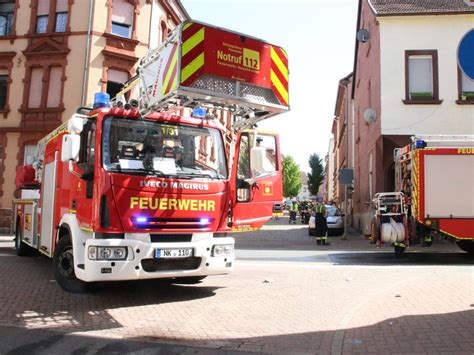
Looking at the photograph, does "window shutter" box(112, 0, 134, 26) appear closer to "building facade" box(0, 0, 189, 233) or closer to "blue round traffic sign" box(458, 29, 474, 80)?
"building facade" box(0, 0, 189, 233)

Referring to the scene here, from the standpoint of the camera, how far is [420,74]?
58.4 ft

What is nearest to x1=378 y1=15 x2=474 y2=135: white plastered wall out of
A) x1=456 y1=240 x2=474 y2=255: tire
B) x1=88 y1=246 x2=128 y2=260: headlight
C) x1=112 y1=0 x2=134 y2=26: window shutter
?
x1=456 y1=240 x2=474 y2=255: tire

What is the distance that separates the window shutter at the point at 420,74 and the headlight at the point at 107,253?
14714 mm

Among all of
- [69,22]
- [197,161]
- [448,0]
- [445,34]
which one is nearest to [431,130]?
[445,34]

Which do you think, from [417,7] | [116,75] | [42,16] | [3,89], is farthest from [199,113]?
[3,89]

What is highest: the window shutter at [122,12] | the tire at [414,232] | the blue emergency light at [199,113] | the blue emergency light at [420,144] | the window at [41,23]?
the window shutter at [122,12]

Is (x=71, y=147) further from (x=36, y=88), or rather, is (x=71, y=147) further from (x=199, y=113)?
(x=36, y=88)

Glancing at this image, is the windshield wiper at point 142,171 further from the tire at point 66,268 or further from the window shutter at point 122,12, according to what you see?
the window shutter at point 122,12

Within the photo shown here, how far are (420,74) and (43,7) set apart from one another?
57.8 feet

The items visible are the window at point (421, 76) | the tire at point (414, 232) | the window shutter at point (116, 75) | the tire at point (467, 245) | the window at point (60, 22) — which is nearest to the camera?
the tire at point (414, 232)

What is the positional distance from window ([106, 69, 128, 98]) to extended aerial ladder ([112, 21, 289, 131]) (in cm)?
1598

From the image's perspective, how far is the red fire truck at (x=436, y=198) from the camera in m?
11.7

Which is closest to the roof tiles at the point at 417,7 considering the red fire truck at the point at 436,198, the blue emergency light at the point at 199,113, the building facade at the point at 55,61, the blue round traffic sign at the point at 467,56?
the red fire truck at the point at 436,198

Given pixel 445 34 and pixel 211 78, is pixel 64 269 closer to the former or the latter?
pixel 211 78
